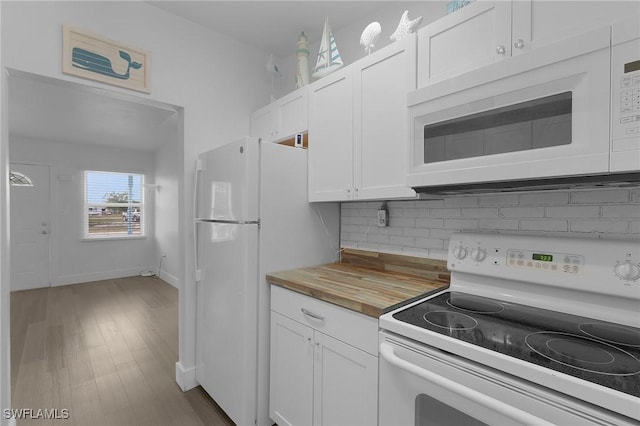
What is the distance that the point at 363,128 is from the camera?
1.70 metres

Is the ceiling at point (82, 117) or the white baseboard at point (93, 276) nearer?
the ceiling at point (82, 117)

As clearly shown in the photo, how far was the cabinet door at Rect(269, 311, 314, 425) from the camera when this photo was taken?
1.53 meters

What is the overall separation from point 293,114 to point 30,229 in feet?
18.2

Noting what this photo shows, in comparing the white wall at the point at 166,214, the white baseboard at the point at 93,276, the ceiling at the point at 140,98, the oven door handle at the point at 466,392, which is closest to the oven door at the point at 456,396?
the oven door handle at the point at 466,392

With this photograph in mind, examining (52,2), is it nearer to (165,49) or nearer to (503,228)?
(165,49)

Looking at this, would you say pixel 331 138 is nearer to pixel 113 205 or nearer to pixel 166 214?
pixel 166 214

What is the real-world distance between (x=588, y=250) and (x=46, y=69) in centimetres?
279

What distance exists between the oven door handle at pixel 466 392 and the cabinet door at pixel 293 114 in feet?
5.10

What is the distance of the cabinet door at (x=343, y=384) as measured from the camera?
4.11 feet

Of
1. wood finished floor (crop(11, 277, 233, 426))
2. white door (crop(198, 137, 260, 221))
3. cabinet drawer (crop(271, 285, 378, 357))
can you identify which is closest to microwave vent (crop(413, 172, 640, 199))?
cabinet drawer (crop(271, 285, 378, 357))

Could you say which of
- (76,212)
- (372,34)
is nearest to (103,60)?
(372,34)

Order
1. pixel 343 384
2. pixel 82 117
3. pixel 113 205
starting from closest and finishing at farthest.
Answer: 1. pixel 343 384
2. pixel 82 117
3. pixel 113 205

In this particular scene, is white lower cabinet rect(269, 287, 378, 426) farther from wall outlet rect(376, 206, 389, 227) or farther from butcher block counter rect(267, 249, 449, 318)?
wall outlet rect(376, 206, 389, 227)

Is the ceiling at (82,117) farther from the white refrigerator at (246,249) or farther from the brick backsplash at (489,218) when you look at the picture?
the brick backsplash at (489,218)
